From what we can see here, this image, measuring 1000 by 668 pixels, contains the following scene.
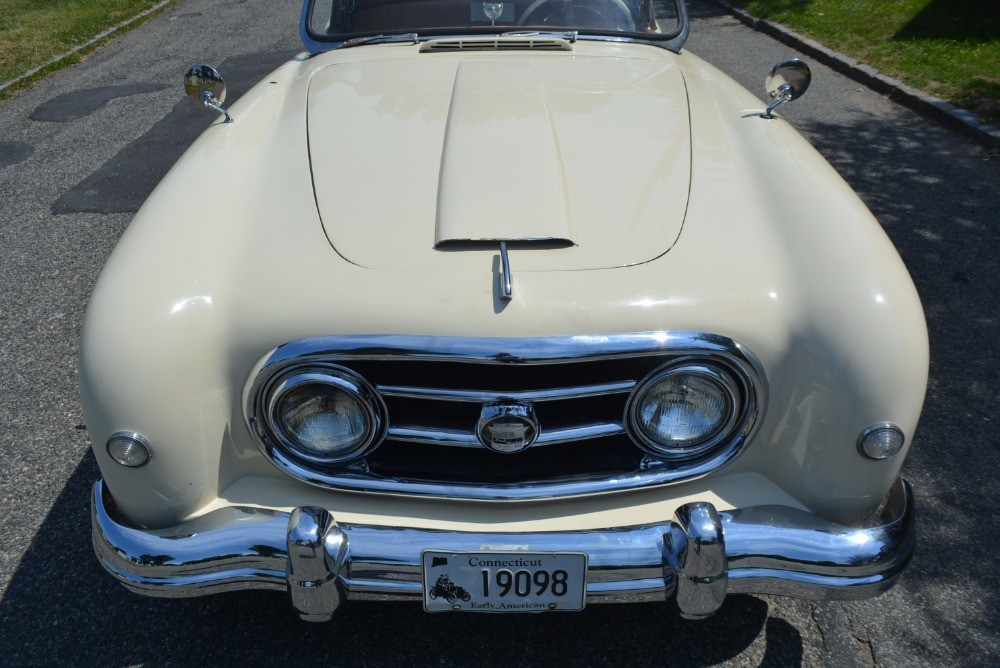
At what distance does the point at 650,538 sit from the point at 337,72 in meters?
1.95

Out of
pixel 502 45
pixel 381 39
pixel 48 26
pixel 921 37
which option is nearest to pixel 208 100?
pixel 381 39

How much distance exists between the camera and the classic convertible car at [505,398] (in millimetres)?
1642

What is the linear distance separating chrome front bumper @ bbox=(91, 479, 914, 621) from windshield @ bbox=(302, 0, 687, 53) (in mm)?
2006

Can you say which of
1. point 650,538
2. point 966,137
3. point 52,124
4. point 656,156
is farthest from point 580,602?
point 52,124

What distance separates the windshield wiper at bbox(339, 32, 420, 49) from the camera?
2.95 metres

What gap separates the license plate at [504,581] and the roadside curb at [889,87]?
523cm

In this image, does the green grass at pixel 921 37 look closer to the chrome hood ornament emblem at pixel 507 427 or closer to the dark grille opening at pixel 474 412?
the dark grille opening at pixel 474 412

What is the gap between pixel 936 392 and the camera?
309 centimetres

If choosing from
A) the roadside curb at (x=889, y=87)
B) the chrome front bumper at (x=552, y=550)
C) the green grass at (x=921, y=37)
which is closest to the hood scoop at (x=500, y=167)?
the chrome front bumper at (x=552, y=550)

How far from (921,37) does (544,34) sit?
251 inches

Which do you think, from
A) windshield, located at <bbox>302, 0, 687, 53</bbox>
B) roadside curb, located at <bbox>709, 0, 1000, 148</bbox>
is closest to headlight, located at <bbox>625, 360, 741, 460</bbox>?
windshield, located at <bbox>302, 0, 687, 53</bbox>

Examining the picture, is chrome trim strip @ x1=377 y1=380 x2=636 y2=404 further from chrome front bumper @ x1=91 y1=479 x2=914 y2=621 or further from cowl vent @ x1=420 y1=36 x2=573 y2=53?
cowl vent @ x1=420 y1=36 x2=573 y2=53

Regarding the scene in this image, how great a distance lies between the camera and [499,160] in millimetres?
2037

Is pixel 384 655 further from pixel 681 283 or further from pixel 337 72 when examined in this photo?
pixel 337 72
